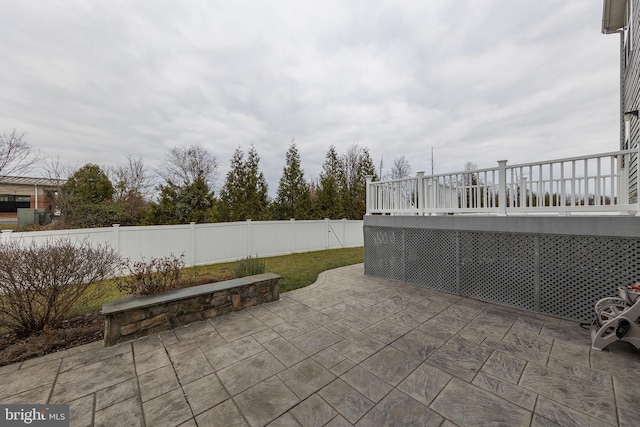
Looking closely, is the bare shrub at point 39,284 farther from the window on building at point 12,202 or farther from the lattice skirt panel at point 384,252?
the window on building at point 12,202

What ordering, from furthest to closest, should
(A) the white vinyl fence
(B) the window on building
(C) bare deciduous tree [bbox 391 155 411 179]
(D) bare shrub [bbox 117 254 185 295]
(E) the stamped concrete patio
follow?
(C) bare deciduous tree [bbox 391 155 411 179]
(B) the window on building
(A) the white vinyl fence
(D) bare shrub [bbox 117 254 185 295]
(E) the stamped concrete patio

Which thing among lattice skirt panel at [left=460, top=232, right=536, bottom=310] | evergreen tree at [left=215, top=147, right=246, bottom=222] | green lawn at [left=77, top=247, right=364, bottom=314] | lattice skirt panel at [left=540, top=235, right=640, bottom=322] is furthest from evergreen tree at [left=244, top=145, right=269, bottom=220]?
lattice skirt panel at [left=540, top=235, right=640, bottom=322]

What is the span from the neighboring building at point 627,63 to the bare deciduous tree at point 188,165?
19656 millimetres

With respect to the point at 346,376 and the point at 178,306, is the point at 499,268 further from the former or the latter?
→ the point at 178,306

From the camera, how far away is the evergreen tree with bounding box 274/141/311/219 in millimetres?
12180

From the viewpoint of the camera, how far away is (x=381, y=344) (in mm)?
2930

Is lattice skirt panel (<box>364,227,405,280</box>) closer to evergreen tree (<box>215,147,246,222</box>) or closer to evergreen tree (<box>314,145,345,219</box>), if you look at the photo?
evergreen tree (<box>215,147,246,222</box>)

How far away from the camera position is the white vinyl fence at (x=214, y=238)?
661 centimetres

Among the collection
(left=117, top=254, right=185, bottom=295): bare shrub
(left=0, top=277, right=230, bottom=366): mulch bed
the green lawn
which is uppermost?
(left=117, top=254, right=185, bottom=295): bare shrub

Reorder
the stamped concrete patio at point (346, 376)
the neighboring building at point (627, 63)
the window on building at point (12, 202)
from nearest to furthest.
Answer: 1. the stamped concrete patio at point (346, 376)
2. the neighboring building at point (627, 63)
3. the window on building at point (12, 202)

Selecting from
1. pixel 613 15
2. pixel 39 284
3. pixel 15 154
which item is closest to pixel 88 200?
pixel 15 154

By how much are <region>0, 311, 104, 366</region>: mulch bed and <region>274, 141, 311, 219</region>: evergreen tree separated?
28.9 feet

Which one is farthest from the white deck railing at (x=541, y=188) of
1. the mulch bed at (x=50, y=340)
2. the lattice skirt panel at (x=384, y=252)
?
the mulch bed at (x=50, y=340)

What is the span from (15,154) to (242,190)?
10013mm
